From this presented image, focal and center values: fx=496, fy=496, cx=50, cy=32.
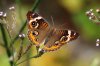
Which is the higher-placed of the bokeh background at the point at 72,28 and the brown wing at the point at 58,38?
the brown wing at the point at 58,38

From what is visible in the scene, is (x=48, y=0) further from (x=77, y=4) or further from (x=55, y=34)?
(x=55, y=34)

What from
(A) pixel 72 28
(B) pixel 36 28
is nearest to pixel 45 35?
(B) pixel 36 28

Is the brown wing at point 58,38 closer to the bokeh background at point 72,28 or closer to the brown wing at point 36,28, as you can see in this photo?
the brown wing at point 36,28

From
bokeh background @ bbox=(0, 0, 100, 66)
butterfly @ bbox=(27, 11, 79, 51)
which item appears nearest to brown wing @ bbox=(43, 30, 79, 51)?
butterfly @ bbox=(27, 11, 79, 51)

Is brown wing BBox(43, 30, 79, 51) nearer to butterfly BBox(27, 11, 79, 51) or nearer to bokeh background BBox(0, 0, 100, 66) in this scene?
butterfly BBox(27, 11, 79, 51)

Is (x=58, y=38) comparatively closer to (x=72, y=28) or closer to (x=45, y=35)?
(x=45, y=35)

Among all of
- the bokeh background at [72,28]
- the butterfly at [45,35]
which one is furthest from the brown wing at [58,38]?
the bokeh background at [72,28]
